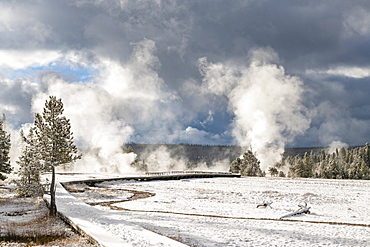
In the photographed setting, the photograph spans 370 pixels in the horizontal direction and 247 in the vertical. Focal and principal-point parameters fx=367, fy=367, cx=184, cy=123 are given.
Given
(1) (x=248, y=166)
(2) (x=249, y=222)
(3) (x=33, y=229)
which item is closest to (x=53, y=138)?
(3) (x=33, y=229)

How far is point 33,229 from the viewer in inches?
990

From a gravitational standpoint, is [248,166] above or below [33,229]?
above

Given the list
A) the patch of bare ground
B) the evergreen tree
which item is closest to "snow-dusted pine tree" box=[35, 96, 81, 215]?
the patch of bare ground

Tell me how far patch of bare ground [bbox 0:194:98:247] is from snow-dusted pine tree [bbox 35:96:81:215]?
2660 mm

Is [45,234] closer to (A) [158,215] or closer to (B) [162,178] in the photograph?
(A) [158,215]

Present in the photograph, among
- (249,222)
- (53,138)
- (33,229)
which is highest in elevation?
(53,138)

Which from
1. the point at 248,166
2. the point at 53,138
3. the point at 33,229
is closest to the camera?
the point at 33,229

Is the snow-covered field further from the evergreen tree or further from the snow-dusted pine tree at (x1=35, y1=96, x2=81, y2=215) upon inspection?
the evergreen tree

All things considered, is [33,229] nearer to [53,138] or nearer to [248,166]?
[53,138]

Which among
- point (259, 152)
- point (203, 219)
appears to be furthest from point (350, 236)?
point (259, 152)

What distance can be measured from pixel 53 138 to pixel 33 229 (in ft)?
25.9

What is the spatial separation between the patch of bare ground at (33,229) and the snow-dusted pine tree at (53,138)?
2660 mm

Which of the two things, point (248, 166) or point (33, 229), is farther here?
point (248, 166)

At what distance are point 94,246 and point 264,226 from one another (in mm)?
10749
